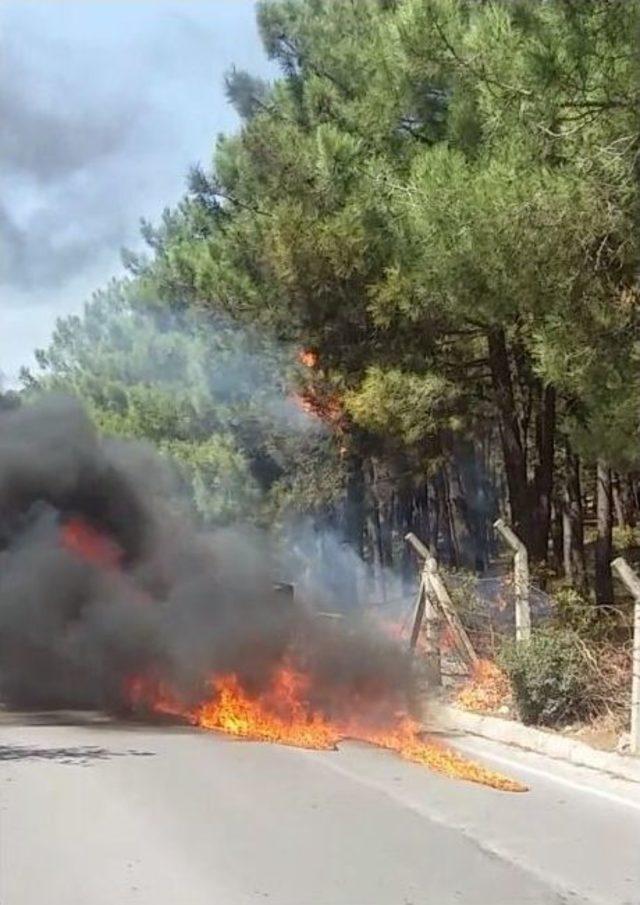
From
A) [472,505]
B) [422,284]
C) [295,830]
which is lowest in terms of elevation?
[295,830]

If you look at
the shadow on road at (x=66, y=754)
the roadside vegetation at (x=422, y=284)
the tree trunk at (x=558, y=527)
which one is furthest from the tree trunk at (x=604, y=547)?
the shadow on road at (x=66, y=754)

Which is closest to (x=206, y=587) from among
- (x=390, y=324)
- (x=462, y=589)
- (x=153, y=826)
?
(x=462, y=589)

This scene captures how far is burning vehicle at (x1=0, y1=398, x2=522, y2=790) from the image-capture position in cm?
1169

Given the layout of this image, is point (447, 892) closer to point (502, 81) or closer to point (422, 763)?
point (422, 763)

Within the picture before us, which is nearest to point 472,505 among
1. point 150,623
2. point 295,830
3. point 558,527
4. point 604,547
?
point 558,527

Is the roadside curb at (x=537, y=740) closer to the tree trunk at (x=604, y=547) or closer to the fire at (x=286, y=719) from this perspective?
the fire at (x=286, y=719)

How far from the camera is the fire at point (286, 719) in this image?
1033 cm

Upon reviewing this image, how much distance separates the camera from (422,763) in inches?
369

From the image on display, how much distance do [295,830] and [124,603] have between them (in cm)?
687

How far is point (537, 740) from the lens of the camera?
10.1 m

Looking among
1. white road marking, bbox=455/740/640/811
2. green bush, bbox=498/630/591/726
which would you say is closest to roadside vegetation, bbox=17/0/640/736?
green bush, bbox=498/630/591/726

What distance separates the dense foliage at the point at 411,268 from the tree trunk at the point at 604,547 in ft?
0.18

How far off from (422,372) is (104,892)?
36.9 feet

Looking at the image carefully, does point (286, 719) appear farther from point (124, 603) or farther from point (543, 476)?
point (543, 476)
